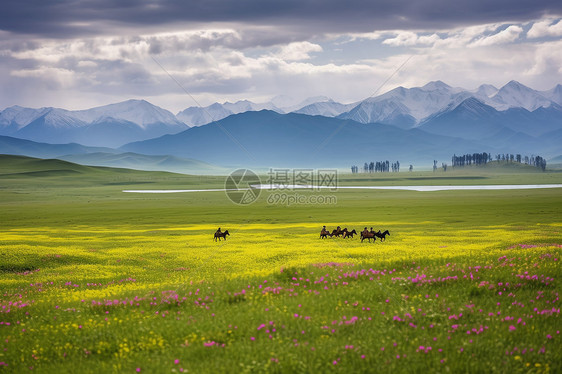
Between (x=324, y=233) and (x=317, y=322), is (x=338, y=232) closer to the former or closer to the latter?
(x=324, y=233)

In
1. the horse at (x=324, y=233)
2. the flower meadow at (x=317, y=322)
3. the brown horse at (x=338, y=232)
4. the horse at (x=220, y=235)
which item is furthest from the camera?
the horse at (x=220, y=235)

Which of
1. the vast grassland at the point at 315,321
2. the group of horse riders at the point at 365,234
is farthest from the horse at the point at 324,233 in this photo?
the vast grassland at the point at 315,321

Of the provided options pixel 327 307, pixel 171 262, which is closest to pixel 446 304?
pixel 327 307

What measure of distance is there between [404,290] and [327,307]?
310cm

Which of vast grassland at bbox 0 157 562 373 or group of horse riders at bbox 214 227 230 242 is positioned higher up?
vast grassland at bbox 0 157 562 373

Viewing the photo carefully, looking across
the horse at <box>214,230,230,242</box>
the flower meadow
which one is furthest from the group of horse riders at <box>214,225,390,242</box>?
the flower meadow

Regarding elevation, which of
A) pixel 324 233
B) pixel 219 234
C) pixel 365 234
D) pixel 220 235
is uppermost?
pixel 365 234

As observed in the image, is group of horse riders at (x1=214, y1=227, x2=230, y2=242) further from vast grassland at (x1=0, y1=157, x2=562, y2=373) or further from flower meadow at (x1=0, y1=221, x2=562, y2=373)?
flower meadow at (x1=0, y1=221, x2=562, y2=373)

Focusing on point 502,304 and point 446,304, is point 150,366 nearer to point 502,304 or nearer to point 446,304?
point 446,304

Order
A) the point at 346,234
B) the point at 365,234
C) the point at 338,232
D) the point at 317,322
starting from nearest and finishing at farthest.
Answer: the point at 317,322, the point at 365,234, the point at 338,232, the point at 346,234

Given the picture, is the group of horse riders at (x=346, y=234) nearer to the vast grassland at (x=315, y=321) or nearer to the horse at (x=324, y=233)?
the horse at (x=324, y=233)

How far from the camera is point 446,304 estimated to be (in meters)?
13.4

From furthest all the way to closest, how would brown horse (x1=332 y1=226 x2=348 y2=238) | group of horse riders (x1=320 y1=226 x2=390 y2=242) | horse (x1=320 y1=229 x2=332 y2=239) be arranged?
brown horse (x1=332 y1=226 x2=348 y2=238) → horse (x1=320 y1=229 x2=332 y2=239) → group of horse riders (x1=320 y1=226 x2=390 y2=242)

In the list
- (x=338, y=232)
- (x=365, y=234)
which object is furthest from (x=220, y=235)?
(x=365, y=234)
